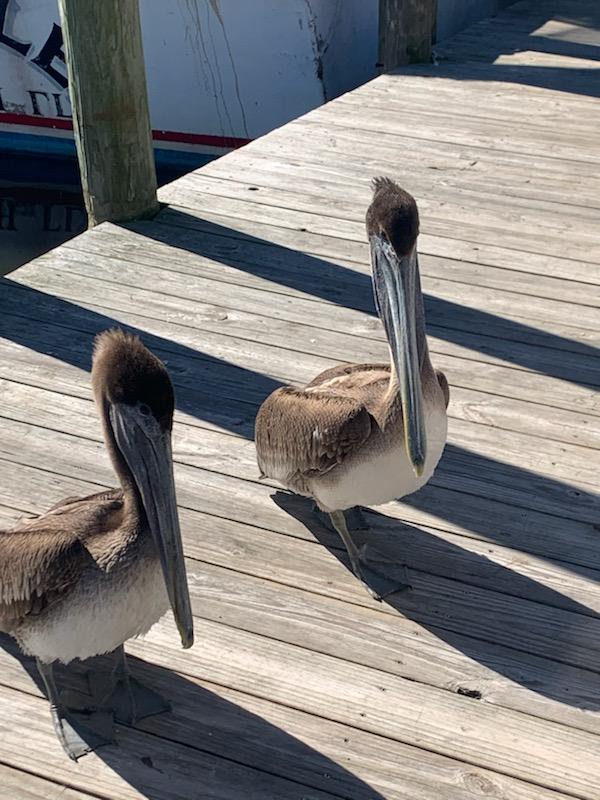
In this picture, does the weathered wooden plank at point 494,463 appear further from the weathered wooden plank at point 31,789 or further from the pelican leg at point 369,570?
the weathered wooden plank at point 31,789

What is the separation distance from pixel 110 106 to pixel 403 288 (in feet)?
9.18

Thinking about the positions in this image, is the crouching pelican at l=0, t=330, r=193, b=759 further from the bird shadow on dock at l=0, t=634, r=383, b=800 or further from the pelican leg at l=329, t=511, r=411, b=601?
the pelican leg at l=329, t=511, r=411, b=601

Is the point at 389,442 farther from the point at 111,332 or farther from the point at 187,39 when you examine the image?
the point at 187,39

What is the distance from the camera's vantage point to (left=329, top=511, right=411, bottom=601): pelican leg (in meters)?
3.09

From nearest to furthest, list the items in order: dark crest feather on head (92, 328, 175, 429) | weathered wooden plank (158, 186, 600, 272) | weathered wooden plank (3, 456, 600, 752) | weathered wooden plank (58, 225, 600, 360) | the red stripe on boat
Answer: dark crest feather on head (92, 328, 175, 429) → weathered wooden plank (3, 456, 600, 752) → weathered wooden plank (58, 225, 600, 360) → weathered wooden plank (158, 186, 600, 272) → the red stripe on boat

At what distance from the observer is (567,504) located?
3453 mm

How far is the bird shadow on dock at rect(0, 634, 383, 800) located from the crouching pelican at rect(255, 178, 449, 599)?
1.90 ft

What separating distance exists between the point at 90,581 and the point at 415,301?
1141 mm

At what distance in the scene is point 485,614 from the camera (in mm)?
3016

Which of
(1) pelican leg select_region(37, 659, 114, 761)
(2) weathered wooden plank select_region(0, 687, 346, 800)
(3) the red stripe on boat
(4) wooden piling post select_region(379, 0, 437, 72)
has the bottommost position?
(3) the red stripe on boat

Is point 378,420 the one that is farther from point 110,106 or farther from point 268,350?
point 110,106

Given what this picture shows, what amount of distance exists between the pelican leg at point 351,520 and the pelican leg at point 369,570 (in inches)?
6.7

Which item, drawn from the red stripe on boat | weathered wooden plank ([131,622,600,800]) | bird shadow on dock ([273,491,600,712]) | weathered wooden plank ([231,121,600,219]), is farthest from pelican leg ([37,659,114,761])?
the red stripe on boat

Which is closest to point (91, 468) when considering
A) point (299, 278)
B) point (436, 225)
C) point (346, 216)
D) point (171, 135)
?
point (299, 278)
